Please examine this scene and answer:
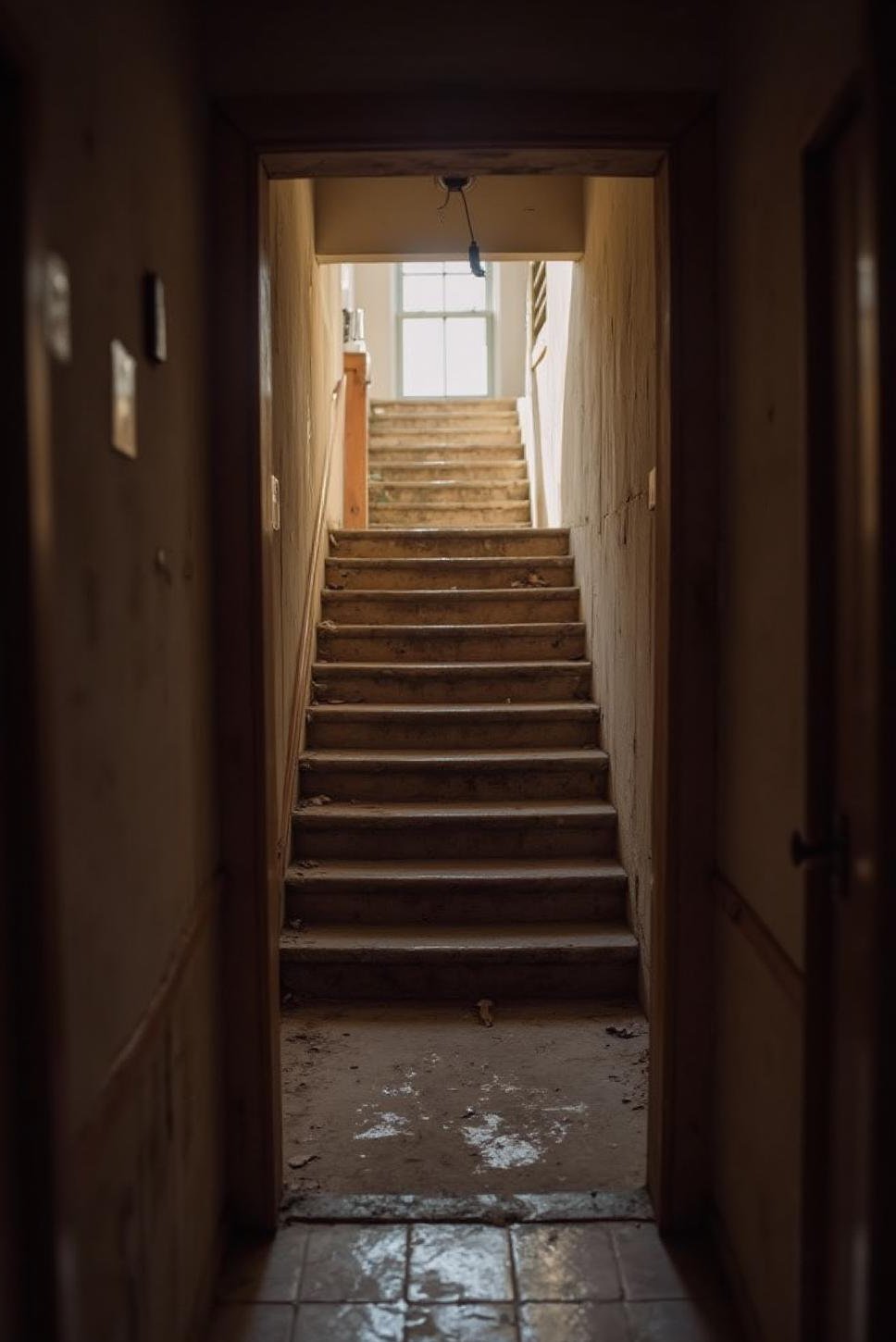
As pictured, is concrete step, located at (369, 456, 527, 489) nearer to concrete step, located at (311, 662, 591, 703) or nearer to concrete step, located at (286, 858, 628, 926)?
concrete step, located at (311, 662, 591, 703)

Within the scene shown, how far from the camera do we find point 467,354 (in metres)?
10.1

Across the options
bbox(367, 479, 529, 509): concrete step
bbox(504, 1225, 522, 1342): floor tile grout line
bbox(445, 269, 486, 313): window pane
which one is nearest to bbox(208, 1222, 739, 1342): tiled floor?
bbox(504, 1225, 522, 1342): floor tile grout line

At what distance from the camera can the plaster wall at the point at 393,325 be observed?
9.88 meters

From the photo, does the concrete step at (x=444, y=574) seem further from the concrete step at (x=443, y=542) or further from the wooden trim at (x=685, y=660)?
the wooden trim at (x=685, y=660)

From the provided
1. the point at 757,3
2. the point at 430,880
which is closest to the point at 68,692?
the point at 757,3

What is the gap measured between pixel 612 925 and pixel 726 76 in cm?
261

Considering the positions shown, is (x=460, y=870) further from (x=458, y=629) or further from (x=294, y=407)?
(x=294, y=407)

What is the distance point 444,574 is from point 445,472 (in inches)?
102

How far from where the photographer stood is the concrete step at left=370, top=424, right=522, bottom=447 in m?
8.51

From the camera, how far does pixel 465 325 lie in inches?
399

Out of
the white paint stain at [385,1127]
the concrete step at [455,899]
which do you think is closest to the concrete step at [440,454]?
the concrete step at [455,899]

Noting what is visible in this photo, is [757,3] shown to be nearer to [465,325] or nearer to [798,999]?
[798,999]

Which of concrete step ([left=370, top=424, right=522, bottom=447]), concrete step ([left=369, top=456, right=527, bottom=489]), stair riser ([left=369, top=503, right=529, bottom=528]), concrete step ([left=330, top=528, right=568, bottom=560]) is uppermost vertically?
concrete step ([left=370, top=424, right=522, bottom=447])

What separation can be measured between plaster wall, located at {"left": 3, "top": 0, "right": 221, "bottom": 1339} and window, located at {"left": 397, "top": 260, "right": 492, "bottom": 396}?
8.24m
